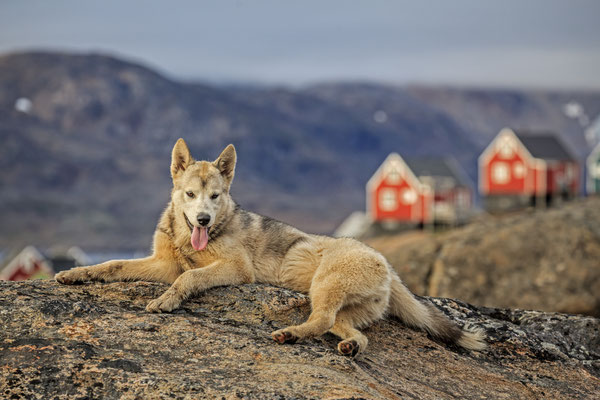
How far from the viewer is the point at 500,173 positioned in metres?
62.5

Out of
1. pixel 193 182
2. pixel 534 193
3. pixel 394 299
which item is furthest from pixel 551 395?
pixel 534 193

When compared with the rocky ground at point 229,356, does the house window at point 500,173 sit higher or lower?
lower

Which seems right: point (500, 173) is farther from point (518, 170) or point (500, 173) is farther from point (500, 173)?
point (518, 170)

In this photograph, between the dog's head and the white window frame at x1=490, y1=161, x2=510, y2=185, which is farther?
the white window frame at x1=490, y1=161, x2=510, y2=185

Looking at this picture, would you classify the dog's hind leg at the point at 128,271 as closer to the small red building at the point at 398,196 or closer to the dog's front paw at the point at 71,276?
the dog's front paw at the point at 71,276

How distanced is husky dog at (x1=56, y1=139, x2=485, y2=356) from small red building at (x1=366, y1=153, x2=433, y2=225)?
56.0 meters

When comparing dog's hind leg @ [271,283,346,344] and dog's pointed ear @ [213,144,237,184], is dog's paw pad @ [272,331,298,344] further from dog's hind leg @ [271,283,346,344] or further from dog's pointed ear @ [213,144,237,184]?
dog's pointed ear @ [213,144,237,184]

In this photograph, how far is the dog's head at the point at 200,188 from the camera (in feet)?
26.4

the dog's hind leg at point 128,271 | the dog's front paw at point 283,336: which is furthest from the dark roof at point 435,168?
the dog's front paw at point 283,336

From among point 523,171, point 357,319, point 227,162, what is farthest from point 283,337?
point 523,171

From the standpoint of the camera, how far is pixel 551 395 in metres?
7.42

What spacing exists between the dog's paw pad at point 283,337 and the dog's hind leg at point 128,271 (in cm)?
194

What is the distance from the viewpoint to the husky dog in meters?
7.78

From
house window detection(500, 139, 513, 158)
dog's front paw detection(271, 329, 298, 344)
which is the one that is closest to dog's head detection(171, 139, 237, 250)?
dog's front paw detection(271, 329, 298, 344)
